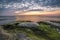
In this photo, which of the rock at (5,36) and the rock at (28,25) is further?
the rock at (28,25)

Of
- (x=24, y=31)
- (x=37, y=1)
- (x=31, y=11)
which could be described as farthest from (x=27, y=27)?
(x=37, y=1)

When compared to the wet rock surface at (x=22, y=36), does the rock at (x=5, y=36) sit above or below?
above

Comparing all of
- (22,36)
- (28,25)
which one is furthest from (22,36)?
(28,25)

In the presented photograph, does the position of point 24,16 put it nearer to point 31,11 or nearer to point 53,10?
point 31,11

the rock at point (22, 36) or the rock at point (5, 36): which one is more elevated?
the rock at point (5, 36)

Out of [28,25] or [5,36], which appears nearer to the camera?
[5,36]

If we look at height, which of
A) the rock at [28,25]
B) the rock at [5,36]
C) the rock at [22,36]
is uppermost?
the rock at [28,25]

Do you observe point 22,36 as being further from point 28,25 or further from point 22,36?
point 28,25

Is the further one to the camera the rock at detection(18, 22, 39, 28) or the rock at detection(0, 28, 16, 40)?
the rock at detection(18, 22, 39, 28)

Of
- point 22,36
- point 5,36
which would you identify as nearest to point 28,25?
point 22,36

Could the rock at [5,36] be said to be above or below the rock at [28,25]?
below

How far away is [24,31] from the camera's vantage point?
3.75 ft

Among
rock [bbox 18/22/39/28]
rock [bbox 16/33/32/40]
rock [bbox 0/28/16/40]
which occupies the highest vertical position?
rock [bbox 18/22/39/28]

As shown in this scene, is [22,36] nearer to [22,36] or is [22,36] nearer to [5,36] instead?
[22,36]
